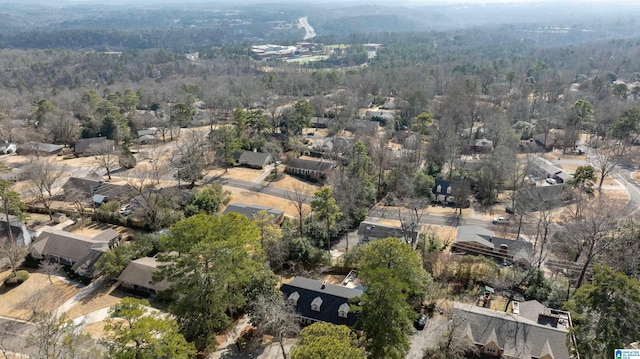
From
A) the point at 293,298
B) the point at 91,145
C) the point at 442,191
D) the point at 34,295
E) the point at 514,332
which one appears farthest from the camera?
the point at 91,145

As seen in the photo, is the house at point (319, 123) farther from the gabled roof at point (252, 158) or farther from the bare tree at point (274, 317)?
the bare tree at point (274, 317)

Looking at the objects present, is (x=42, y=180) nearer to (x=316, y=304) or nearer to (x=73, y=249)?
(x=73, y=249)

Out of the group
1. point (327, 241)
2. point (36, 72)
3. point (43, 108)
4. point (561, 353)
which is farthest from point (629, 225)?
point (36, 72)

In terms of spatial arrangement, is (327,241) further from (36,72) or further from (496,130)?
(36,72)

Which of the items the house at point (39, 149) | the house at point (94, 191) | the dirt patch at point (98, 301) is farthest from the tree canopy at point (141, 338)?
the house at point (39, 149)

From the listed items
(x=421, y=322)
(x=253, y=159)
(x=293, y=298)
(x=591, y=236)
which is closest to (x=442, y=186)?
(x=591, y=236)

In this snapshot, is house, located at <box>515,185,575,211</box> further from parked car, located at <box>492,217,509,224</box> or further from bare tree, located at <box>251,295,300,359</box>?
bare tree, located at <box>251,295,300,359</box>

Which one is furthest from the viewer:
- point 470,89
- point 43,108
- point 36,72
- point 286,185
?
point 36,72
